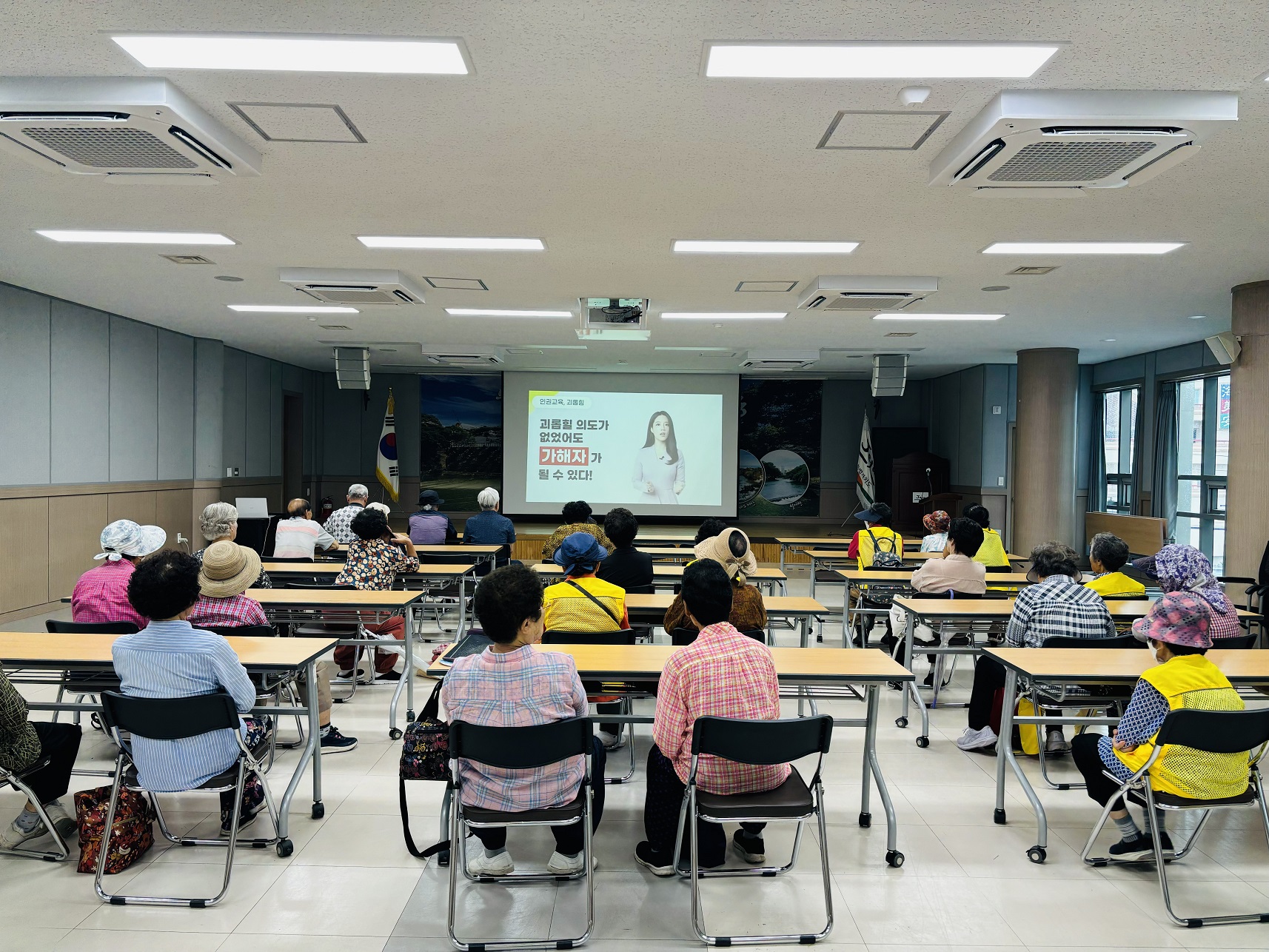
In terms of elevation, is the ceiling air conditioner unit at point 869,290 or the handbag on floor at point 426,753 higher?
the ceiling air conditioner unit at point 869,290

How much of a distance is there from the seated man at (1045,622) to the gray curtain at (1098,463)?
27.7 feet

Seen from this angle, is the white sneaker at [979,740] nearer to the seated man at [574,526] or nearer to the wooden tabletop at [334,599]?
the seated man at [574,526]

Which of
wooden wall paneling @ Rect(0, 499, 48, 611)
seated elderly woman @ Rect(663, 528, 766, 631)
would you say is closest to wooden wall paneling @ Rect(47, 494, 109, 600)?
wooden wall paneling @ Rect(0, 499, 48, 611)

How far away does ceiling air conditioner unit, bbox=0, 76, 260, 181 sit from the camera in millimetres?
3146

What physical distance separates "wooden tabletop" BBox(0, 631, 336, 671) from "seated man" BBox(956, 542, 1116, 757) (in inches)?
122

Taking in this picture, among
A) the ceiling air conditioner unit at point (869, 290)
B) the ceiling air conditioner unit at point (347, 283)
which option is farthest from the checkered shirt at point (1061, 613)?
the ceiling air conditioner unit at point (347, 283)

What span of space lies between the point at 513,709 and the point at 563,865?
0.69m

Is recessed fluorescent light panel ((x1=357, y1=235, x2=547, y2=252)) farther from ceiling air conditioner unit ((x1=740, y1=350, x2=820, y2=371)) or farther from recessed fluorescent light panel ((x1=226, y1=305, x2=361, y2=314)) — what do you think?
ceiling air conditioner unit ((x1=740, y1=350, x2=820, y2=371))

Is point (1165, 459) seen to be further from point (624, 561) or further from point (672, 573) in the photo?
point (624, 561)

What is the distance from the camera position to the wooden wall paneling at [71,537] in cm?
796

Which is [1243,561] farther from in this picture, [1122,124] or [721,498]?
[721,498]

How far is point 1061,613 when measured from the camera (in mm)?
4117

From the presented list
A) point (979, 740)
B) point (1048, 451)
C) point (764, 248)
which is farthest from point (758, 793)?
point (1048, 451)

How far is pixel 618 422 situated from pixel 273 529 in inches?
199
